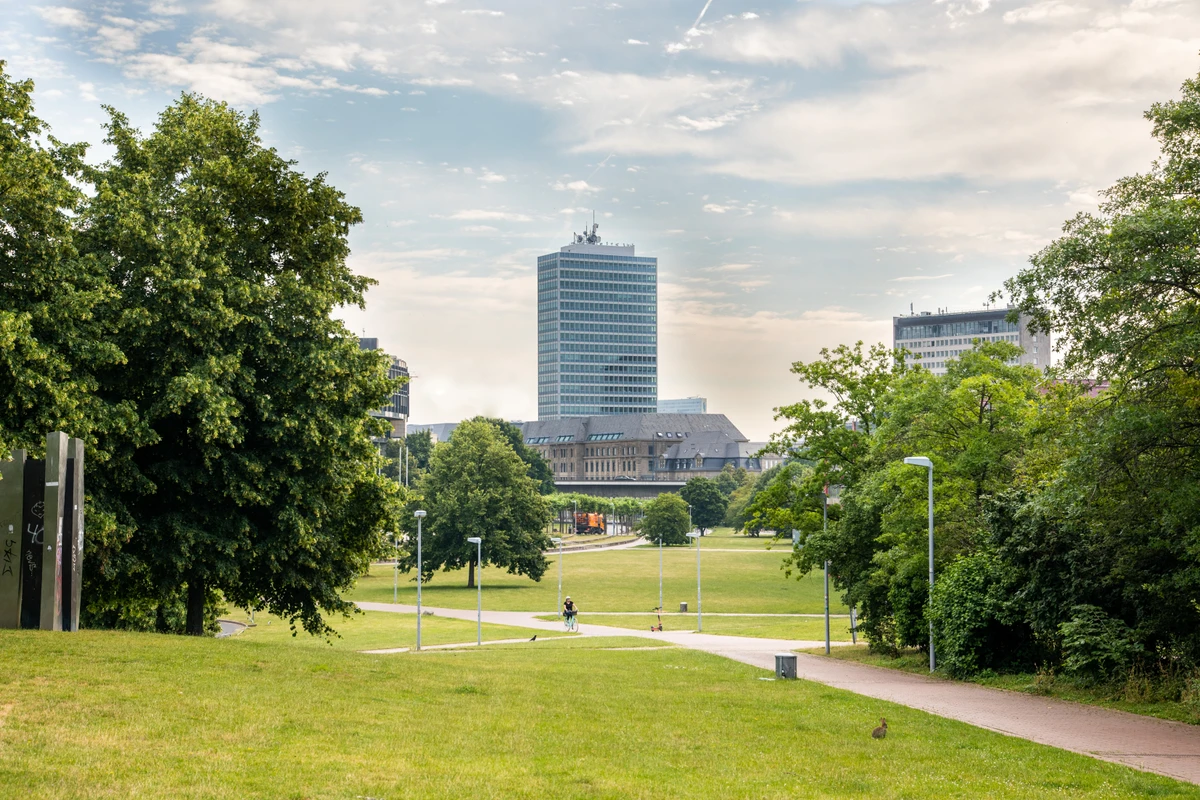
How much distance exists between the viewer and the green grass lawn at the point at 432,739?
40.7 feet

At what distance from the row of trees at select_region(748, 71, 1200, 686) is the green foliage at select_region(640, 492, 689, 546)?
9980cm

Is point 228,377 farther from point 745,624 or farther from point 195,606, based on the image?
point 745,624

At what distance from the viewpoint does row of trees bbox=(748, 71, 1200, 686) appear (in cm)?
2016

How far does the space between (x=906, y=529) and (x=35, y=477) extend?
24585 millimetres

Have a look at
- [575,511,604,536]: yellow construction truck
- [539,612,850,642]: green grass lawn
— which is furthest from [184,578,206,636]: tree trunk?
[575,511,604,536]: yellow construction truck

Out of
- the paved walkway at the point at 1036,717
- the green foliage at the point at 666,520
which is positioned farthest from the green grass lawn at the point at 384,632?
the green foliage at the point at 666,520

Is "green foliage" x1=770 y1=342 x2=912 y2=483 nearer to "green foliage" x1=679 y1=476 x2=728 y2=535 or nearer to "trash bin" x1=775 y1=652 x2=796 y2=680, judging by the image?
"trash bin" x1=775 y1=652 x2=796 y2=680

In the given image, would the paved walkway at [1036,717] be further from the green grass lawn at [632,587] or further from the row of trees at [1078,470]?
the green grass lawn at [632,587]

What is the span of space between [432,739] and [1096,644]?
15.4 m

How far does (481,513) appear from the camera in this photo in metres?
93.9

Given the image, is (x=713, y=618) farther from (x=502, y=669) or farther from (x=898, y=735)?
(x=898, y=735)

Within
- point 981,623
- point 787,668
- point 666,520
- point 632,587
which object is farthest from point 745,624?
point 666,520

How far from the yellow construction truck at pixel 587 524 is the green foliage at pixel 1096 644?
504 feet

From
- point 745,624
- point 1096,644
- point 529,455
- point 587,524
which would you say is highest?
point 529,455
